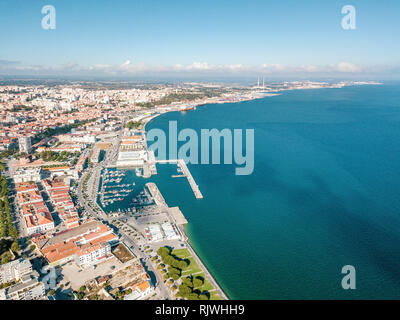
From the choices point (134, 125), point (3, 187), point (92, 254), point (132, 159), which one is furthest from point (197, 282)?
point (134, 125)

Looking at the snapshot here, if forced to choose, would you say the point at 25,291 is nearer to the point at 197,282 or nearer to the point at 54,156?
the point at 197,282

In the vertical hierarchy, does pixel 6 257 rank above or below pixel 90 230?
below

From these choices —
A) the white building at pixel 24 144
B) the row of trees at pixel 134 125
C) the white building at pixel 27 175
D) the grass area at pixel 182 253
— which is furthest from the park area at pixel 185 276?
the row of trees at pixel 134 125

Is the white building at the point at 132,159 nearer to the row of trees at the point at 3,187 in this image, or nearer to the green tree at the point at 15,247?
the row of trees at the point at 3,187

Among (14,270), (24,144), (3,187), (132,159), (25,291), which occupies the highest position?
(24,144)

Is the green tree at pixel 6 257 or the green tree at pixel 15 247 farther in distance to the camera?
the green tree at pixel 15 247
